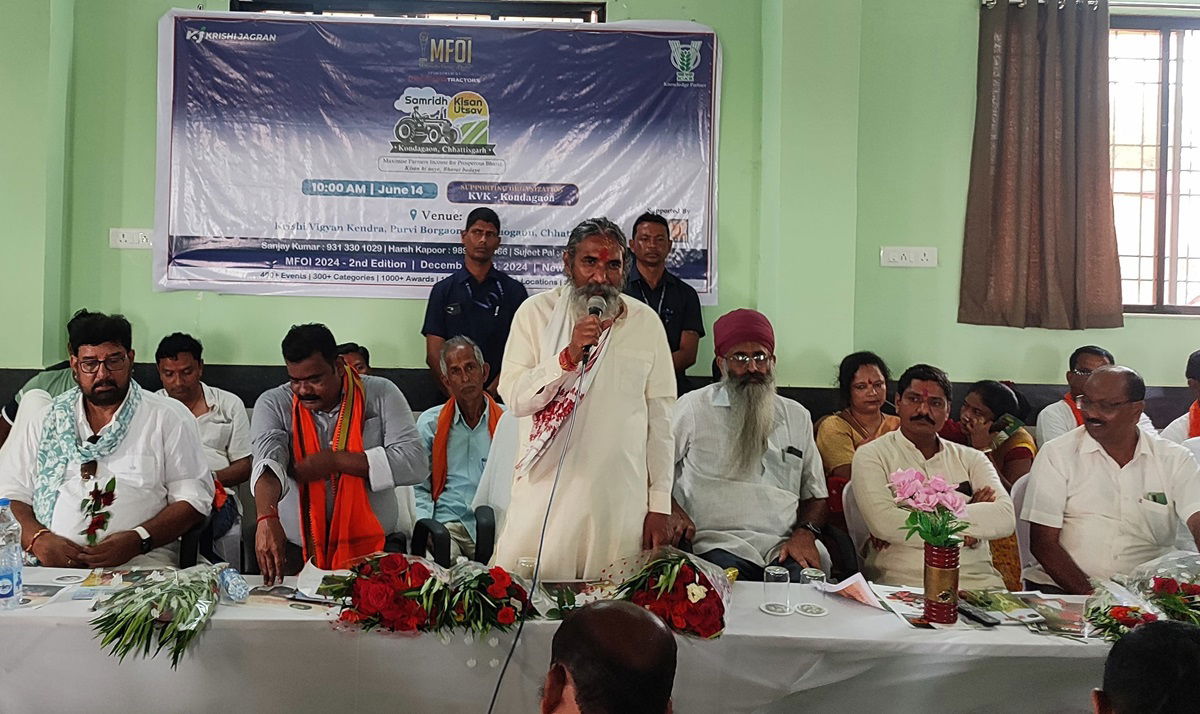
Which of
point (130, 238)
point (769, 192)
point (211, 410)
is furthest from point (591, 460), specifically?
point (130, 238)

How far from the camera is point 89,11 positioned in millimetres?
5258

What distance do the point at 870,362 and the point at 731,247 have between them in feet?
3.83

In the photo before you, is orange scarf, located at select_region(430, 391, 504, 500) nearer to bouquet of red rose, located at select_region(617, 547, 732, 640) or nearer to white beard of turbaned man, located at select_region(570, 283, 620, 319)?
white beard of turbaned man, located at select_region(570, 283, 620, 319)

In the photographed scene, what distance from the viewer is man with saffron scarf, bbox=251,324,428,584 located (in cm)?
316

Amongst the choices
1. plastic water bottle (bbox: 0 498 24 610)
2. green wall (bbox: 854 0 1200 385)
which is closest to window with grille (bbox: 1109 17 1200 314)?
green wall (bbox: 854 0 1200 385)

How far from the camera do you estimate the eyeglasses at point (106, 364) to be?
2.99 meters

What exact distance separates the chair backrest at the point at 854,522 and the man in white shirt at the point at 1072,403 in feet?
6.11

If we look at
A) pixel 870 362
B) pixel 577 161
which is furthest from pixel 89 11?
pixel 870 362

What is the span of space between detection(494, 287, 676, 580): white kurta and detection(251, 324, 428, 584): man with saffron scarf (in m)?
0.68

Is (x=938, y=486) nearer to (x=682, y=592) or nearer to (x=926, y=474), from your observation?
(x=682, y=592)

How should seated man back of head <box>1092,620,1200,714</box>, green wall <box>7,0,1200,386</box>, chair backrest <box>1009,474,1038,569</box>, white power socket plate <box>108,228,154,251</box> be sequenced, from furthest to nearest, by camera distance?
white power socket plate <box>108,228,154,251</box>
green wall <box>7,0,1200,386</box>
chair backrest <box>1009,474,1038,569</box>
seated man back of head <box>1092,620,1200,714</box>

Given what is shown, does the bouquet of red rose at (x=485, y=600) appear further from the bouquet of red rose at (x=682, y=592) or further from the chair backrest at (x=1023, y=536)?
the chair backrest at (x=1023, y=536)

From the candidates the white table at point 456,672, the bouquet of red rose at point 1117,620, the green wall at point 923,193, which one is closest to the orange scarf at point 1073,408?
the green wall at point 923,193

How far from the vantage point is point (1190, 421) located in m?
4.77
